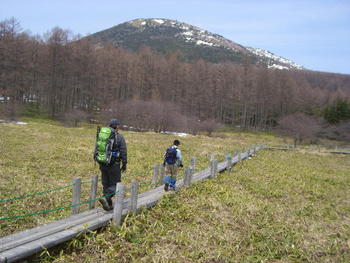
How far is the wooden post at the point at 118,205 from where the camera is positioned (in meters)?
7.12

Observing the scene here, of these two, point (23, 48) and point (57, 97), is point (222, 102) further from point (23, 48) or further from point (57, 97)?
point (23, 48)

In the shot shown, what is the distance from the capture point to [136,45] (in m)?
193

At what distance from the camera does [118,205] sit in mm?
7188

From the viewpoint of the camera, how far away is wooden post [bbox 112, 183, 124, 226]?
23.4 feet

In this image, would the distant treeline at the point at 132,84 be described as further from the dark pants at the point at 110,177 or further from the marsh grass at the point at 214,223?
the dark pants at the point at 110,177

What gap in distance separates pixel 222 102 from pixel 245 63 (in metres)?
13.9

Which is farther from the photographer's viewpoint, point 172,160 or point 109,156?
point 172,160

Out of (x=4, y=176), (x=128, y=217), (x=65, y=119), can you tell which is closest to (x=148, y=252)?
(x=128, y=217)

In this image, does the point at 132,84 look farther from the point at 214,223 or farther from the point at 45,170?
the point at 214,223

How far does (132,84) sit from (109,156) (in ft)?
217

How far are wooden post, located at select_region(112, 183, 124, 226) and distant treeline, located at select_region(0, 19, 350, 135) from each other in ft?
144

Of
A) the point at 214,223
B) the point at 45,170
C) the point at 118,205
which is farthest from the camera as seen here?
the point at 45,170

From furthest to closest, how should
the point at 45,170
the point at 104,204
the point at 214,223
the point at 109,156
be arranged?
1. the point at 45,170
2. the point at 214,223
3. the point at 104,204
4. the point at 109,156

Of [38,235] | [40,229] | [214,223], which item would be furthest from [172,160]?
[38,235]
